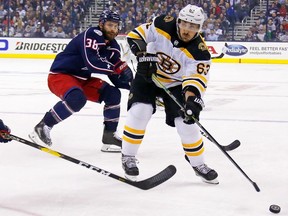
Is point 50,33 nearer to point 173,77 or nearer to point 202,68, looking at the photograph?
point 173,77

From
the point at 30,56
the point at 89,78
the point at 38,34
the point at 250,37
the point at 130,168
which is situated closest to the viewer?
the point at 130,168

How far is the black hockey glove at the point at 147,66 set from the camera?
3099 millimetres

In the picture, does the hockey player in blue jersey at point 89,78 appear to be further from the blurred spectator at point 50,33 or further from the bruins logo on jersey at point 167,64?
the blurred spectator at point 50,33

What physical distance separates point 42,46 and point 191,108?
34.3 feet

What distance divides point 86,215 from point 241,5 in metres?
11.5

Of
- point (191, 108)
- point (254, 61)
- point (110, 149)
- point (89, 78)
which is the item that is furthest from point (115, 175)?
point (254, 61)

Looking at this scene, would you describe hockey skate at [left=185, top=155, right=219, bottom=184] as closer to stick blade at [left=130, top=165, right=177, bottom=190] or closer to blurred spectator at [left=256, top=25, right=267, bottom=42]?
stick blade at [left=130, top=165, right=177, bottom=190]

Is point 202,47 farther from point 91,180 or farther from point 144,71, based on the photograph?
point 91,180

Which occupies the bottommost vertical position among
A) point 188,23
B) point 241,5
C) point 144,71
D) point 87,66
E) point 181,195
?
point 241,5

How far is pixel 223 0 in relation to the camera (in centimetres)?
1347

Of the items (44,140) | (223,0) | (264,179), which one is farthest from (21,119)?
(223,0)

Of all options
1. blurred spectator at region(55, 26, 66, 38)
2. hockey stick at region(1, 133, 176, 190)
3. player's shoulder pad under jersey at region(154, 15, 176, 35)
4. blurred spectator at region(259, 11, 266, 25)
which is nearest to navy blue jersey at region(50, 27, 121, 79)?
player's shoulder pad under jersey at region(154, 15, 176, 35)

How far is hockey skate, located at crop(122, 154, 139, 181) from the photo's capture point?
319 cm

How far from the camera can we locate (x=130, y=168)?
320 centimetres
